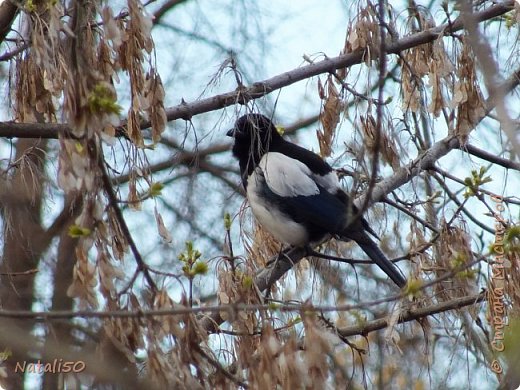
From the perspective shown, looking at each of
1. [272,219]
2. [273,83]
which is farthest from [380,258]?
[273,83]

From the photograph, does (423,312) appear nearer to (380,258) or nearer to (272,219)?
(380,258)

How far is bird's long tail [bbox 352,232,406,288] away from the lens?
11.2 feet

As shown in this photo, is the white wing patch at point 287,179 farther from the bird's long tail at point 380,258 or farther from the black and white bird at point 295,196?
the bird's long tail at point 380,258

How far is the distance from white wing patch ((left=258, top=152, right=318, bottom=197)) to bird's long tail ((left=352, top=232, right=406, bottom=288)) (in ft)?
1.16

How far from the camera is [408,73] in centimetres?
304

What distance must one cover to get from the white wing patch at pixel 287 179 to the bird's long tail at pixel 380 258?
1.16 ft

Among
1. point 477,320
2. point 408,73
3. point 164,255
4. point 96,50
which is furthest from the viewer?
point 164,255

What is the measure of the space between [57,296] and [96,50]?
2045 millimetres

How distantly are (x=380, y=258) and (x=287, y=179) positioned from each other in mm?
566

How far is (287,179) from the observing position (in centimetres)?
379

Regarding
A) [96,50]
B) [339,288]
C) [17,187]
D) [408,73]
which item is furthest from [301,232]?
[96,50]

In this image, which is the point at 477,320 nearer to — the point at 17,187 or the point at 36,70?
the point at 36,70

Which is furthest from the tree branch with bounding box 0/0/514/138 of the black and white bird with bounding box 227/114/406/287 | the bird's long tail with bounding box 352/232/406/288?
the bird's long tail with bounding box 352/232/406/288

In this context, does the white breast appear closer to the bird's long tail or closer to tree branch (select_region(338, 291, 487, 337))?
the bird's long tail
